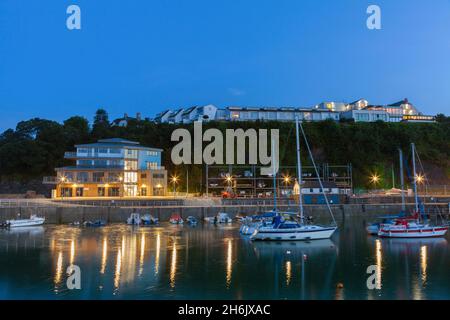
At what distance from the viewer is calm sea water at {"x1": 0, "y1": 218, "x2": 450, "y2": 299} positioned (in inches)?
885

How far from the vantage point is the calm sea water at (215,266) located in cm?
2248

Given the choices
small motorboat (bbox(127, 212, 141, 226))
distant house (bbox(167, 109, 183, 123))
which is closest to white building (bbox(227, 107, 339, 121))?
Result: distant house (bbox(167, 109, 183, 123))

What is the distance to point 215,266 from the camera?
96.8 feet

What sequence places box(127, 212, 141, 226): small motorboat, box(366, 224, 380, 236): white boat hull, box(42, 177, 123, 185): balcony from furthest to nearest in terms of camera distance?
box(42, 177, 123, 185): balcony, box(127, 212, 141, 226): small motorboat, box(366, 224, 380, 236): white boat hull

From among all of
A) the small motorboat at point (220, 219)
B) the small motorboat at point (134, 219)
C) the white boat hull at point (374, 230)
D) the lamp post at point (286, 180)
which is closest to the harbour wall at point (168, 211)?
the small motorboat at point (220, 219)

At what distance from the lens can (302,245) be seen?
39.5 meters

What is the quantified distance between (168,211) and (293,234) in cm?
2747

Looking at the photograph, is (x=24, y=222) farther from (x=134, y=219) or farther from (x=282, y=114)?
(x=282, y=114)

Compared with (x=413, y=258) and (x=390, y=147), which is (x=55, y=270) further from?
(x=390, y=147)

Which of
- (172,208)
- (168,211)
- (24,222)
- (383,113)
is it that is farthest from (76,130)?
(383,113)

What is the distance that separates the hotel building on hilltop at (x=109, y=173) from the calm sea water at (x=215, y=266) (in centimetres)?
2666

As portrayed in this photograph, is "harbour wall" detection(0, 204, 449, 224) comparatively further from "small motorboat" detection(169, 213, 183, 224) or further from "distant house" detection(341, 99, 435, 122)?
"distant house" detection(341, 99, 435, 122)

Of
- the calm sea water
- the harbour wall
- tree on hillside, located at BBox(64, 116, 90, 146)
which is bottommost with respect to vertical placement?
the calm sea water

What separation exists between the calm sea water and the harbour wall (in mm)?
10714
